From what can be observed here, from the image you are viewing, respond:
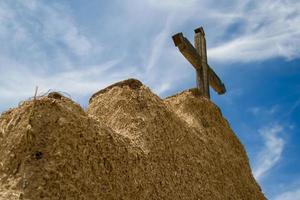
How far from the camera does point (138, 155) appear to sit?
20.9 ft

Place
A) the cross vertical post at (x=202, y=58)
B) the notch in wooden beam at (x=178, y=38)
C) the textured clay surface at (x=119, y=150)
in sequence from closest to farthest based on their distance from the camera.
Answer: the textured clay surface at (x=119, y=150) < the notch in wooden beam at (x=178, y=38) < the cross vertical post at (x=202, y=58)

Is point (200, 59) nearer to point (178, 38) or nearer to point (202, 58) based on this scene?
point (202, 58)

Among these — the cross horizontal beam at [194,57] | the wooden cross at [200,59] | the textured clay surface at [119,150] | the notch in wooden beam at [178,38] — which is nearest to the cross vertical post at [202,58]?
the wooden cross at [200,59]

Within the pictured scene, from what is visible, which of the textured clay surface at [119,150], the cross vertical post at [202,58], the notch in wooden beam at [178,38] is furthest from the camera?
the cross vertical post at [202,58]

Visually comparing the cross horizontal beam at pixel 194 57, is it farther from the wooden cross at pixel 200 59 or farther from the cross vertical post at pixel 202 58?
the cross vertical post at pixel 202 58

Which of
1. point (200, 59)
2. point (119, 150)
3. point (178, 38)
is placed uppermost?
point (200, 59)

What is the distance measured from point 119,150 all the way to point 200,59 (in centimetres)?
518

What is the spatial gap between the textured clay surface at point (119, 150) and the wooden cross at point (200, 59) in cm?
84

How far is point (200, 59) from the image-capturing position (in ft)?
35.1

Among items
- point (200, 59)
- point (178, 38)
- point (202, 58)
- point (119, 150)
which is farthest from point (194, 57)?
point (119, 150)

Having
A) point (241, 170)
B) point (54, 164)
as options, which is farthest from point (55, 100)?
point (241, 170)

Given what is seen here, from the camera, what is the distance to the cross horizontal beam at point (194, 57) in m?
9.79

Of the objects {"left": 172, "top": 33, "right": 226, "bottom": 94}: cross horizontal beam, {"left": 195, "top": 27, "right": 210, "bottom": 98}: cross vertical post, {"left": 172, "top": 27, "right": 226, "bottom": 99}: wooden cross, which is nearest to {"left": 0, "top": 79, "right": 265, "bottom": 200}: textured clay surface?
{"left": 195, "top": 27, "right": 210, "bottom": 98}: cross vertical post

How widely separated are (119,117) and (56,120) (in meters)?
2.10
